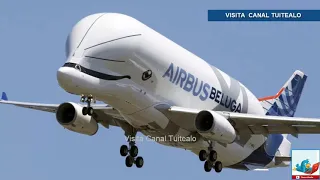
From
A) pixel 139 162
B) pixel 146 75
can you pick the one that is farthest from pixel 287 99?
pixel 146 75

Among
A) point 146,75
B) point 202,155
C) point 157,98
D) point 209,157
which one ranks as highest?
point 146,75

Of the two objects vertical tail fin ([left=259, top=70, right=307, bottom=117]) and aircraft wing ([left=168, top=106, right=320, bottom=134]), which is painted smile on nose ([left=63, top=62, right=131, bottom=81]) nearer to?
aircraft wing ([left=168, top=106, right=320, bottom=134])

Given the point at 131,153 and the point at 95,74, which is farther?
the point at 131,153

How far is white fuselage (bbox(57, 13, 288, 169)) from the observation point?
1841 inches

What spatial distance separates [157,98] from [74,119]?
4935 mm

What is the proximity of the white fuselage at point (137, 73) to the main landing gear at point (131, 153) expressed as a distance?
1379 millimetres

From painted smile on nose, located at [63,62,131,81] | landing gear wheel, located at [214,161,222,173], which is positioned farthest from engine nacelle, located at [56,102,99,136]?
landing gear wheel, located at [214,161,222,173]

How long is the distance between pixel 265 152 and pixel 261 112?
232 centimetres

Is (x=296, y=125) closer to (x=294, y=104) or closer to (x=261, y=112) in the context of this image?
(x=261, y=112)

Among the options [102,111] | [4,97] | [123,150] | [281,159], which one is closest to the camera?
[102,111]

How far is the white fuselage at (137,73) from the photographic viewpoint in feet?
153

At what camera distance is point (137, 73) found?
48.2m

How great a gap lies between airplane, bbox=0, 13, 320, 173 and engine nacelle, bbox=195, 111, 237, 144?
0.05m

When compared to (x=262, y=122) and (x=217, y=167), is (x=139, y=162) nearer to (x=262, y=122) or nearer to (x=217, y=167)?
(x=217, y=167)
